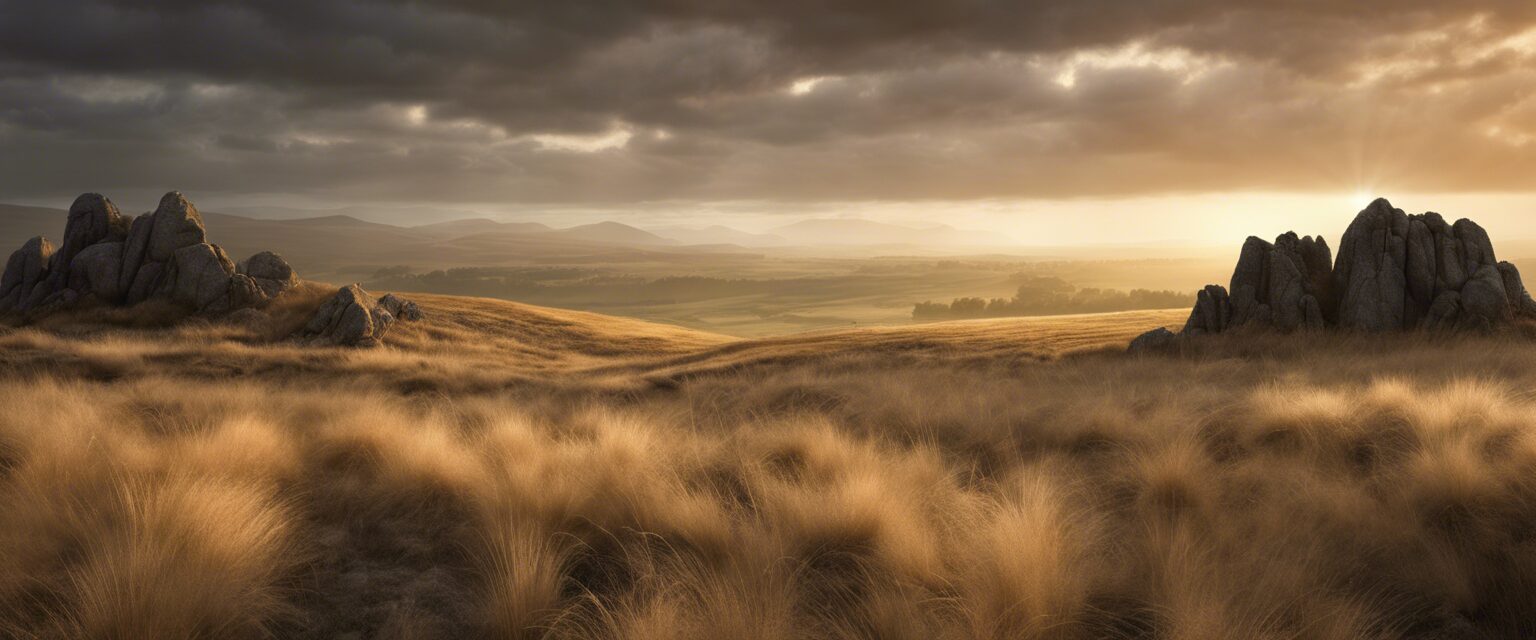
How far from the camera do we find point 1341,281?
22.7 metres

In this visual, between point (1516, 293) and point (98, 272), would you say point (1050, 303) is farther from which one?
point (98, 272)

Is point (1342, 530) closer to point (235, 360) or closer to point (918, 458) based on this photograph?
point (918, 458)

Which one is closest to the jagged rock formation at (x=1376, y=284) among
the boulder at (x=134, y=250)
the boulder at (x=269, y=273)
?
the boulder at (x=269, y=273)

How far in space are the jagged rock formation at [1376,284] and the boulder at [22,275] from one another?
133ft

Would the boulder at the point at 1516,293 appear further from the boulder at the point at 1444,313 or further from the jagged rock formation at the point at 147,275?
the jagged rock formation at the point at 147,275

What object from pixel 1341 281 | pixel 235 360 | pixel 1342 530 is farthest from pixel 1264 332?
pixel 235 360

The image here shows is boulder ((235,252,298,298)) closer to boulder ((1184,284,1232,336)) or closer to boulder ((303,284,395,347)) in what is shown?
boulder ((303,284,395,347))

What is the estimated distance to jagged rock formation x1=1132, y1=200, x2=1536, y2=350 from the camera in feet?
66.3

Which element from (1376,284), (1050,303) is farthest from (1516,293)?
(1050,303)

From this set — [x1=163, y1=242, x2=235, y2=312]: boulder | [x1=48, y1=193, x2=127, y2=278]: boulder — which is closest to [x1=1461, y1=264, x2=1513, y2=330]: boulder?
[x1=163, y1=242, x2=235, y2=312]: boulder

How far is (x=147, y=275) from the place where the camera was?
29797mm

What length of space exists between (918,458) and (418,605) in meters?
4.21

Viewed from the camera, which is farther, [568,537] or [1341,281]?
[1341,281]

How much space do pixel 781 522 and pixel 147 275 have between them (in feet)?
114
